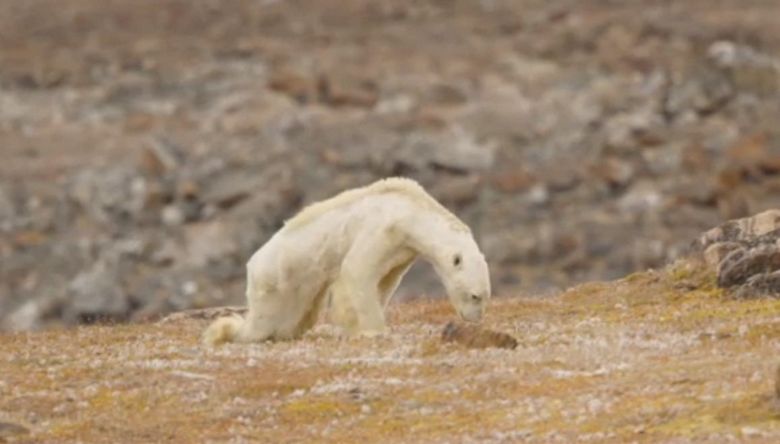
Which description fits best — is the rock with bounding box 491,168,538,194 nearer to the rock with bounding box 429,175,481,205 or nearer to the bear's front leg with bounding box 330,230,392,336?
the rock with bounding box 429,175,481,205

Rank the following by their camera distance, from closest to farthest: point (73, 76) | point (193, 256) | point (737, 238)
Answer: point (737, 238) < point (193, 256) < point (73, 76)

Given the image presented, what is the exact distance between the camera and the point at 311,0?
116 metres

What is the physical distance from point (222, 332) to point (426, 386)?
22.5 feet

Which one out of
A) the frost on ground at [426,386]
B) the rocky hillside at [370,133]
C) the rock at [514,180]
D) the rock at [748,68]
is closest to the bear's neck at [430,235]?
the frost on ground at [426,386]

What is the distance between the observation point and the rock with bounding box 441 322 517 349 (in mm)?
29891

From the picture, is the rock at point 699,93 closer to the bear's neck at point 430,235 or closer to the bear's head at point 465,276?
the bear's neck at point 430,235

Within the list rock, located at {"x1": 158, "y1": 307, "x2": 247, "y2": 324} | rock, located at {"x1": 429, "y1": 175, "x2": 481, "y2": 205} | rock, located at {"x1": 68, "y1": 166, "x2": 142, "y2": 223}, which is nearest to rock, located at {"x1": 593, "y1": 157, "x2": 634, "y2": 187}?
rock, located at {"x1": 429, "y1": 175, "x2": 481, "y2": 205}

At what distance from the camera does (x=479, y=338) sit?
1179 inches

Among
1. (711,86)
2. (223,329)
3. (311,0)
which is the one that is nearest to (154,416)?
(223,329)

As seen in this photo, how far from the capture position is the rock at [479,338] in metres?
29.9

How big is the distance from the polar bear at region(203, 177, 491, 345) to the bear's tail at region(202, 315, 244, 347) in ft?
0.05

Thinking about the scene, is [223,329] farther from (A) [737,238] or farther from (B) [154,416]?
(A) [737,238]

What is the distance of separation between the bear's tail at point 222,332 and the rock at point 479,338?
4.44 meters

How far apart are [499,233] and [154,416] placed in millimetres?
57472
